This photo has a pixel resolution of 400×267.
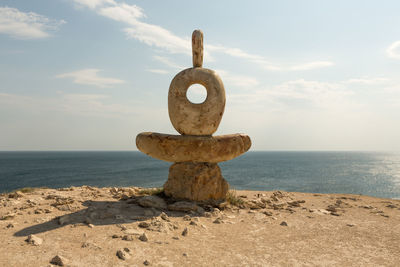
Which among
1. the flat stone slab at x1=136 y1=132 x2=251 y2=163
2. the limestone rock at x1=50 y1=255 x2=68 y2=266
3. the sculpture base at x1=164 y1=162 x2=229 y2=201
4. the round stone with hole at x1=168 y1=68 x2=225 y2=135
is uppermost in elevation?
the round stone with hole at x1=168 y1=68 x2=225 y2=135

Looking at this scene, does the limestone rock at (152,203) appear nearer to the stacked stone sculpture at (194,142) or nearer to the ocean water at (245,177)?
the stacked stone sculpture at (194,142)

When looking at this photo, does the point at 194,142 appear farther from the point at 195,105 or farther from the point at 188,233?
the point at 188,233

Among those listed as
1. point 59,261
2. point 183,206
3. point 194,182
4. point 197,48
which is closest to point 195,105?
point 197,48

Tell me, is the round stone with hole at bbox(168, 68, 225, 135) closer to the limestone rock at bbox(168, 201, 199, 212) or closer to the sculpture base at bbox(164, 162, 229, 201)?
the sculpture base at bbox(164, 162, 229, 201)

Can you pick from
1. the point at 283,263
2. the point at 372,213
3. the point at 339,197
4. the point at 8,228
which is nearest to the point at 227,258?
the point at 283,263

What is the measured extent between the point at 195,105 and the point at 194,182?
2.25 metres

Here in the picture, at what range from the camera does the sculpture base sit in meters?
7.63

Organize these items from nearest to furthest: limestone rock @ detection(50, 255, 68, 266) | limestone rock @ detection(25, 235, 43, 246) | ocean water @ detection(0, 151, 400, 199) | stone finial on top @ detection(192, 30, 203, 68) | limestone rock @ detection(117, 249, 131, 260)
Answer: limestone rock @ detection(50, 255, 68, 266)
limestone rock @ detection(117, 249, 131, 260)
limestone rock @ detection(25, 235, 43, 246)
stone finial on top @ detection(192, 30, 203, 68)
ocean water @ detection(0, 151, 400, 199)

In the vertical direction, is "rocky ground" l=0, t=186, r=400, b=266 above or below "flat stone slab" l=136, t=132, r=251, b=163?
below

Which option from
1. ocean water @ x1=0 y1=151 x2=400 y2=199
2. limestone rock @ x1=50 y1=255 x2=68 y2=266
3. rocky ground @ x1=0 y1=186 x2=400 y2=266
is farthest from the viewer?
ocean water @ x1=0 y1=151 x2=400 y2=199

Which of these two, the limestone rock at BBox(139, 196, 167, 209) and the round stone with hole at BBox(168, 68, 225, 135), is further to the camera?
the round stone with hole at BBox(168, 68, 225, 135)

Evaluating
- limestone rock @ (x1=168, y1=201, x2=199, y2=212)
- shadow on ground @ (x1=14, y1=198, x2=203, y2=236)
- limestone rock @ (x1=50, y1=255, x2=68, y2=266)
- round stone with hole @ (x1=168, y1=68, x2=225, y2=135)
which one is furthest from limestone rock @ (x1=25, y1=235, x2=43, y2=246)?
round stone with hole @ (x1=168, y1=68, x2=225, y2=135)

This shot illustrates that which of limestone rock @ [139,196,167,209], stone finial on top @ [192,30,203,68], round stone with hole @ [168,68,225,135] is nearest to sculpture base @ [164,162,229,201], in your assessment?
limestone rock @ [139,196,167,209]

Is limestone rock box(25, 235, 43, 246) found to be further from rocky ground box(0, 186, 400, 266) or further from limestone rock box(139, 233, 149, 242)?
limestone rock box(139, 233, 149, 242)
